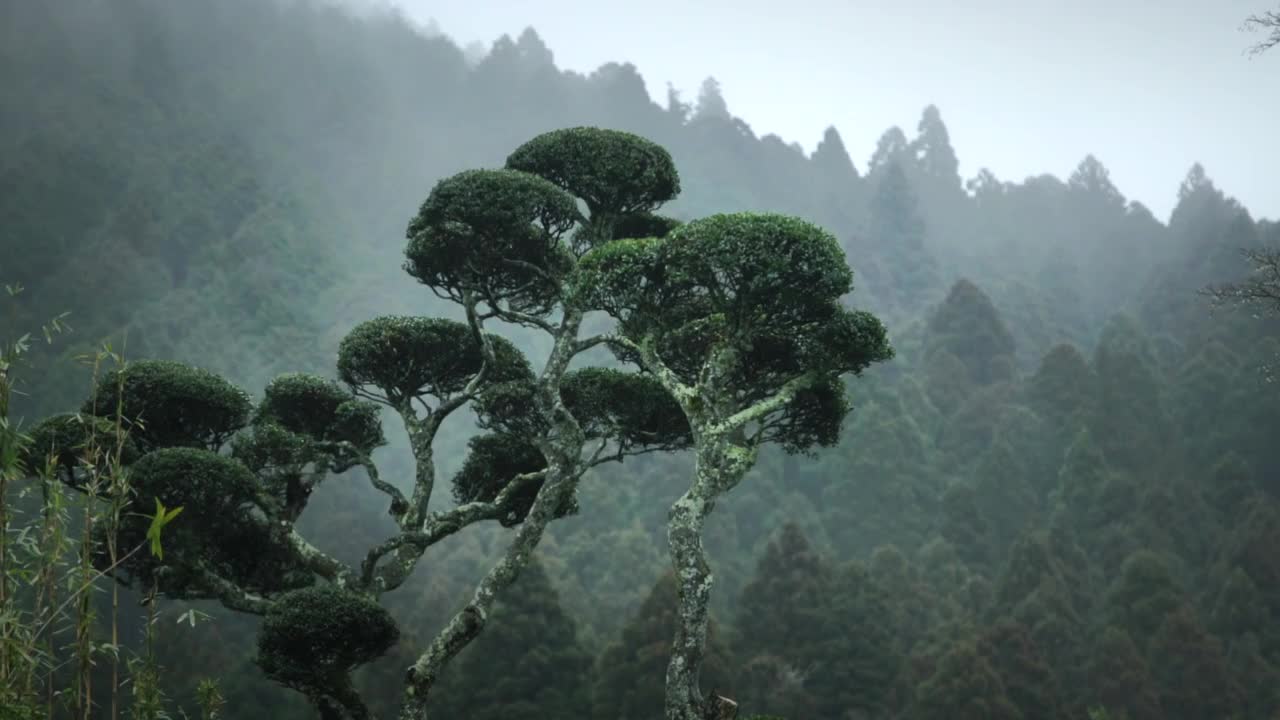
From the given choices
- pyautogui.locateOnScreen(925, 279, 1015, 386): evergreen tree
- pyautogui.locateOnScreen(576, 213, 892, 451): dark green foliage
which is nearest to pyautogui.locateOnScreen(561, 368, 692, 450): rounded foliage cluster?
pyautogui.locateOnScreen(576, 213, 892, 451): dark green foliage

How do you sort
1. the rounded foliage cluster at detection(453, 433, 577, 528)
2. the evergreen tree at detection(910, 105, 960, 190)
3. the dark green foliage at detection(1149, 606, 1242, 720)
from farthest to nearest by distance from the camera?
the evergreen tree at detection(910, 105, 960, 190) → the dark green foliage at detection(1149, 606, 1242, 720) → the rounded foliage cluster at detection(453, 433, 577, 528)

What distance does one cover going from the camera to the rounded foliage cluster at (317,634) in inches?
561

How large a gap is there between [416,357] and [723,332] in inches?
239

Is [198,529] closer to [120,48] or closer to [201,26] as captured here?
[120,48]

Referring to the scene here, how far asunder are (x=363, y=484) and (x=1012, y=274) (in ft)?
280

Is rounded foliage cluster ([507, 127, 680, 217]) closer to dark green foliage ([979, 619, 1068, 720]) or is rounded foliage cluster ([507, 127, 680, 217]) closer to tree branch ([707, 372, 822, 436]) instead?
tree branch ([707, 372, 822, 436])

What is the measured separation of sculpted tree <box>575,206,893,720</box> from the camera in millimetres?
14312

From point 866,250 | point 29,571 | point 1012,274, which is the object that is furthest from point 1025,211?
point 29,571

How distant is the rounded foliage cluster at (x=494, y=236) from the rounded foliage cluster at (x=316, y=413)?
281 cm

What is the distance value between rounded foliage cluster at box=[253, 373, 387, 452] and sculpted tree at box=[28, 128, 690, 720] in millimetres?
38

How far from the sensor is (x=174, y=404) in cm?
1666

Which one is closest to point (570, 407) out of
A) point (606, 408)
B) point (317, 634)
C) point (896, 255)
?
point (606, 408)

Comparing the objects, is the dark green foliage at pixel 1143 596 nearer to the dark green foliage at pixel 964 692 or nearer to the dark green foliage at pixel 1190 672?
the dark green foliage at pixel 1190 672

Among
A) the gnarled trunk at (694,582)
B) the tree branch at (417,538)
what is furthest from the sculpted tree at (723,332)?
the tree branch at (417,538)
